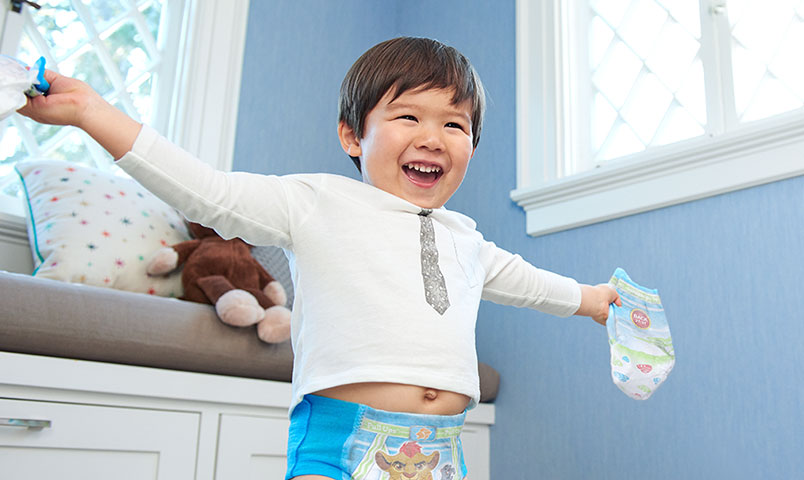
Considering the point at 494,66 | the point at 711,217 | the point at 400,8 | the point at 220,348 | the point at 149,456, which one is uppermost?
A: the point at 400,8

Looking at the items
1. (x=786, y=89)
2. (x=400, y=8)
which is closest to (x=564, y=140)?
(x=786, y=89)

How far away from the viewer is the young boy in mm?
842

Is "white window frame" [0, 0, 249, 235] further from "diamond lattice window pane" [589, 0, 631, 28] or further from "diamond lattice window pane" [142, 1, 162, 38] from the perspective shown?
"diamond lattice window pane" [589, 0, 631, 28]

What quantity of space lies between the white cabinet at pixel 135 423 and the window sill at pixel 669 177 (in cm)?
88

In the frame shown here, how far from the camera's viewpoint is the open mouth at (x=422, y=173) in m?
1.05

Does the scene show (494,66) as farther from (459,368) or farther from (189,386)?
(459,368)

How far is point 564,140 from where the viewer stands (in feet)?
6.98

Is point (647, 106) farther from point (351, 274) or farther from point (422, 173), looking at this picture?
point (351, 274)

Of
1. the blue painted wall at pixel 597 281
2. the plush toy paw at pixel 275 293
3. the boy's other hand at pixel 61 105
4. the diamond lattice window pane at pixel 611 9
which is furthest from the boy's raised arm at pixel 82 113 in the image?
the diamond lattice window pane at pixel 611 9

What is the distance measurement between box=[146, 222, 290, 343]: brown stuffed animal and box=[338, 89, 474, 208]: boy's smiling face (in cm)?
60

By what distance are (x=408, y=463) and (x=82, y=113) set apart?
1.76 ft

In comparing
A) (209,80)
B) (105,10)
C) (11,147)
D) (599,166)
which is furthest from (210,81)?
(599,166)

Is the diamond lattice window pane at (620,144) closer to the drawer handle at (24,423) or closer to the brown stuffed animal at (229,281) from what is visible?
the brown stuffed animal at (229,281)

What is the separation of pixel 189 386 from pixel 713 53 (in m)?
1.48
